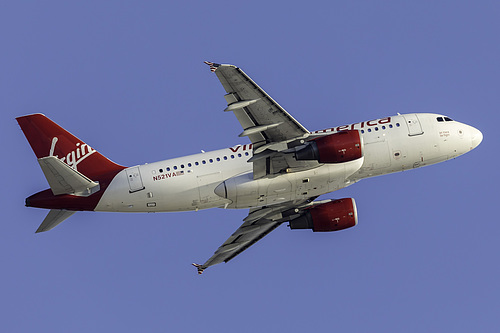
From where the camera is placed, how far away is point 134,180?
57469mm

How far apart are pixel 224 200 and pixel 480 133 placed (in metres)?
21.1

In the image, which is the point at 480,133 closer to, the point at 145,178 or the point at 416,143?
the point at 416,143

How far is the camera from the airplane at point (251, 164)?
55.5 metres

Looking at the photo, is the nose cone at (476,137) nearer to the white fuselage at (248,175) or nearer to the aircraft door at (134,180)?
the white fuselage at (248,175)

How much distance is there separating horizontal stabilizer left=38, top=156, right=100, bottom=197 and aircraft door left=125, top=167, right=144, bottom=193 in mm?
2302

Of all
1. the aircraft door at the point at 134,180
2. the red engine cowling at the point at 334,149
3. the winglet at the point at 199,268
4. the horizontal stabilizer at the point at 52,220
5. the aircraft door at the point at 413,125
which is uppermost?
the aircraft door at the point at 413,125

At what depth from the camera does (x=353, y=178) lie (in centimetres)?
5934

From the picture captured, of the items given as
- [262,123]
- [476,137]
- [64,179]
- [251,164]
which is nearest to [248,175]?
[251,164]

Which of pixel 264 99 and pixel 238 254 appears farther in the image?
pixel 238 254

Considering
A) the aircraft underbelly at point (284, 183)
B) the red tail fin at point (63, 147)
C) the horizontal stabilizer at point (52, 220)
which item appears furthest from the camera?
the horizontal stabilizer at point (52, 220)

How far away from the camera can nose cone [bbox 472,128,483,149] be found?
6256 cm

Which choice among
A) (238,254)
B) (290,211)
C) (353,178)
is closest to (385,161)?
Result: (353,178)

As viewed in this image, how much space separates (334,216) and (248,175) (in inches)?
338

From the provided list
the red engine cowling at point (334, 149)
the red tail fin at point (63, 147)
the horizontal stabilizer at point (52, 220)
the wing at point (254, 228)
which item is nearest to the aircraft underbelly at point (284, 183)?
the red engine cowling at point (334, 149)
